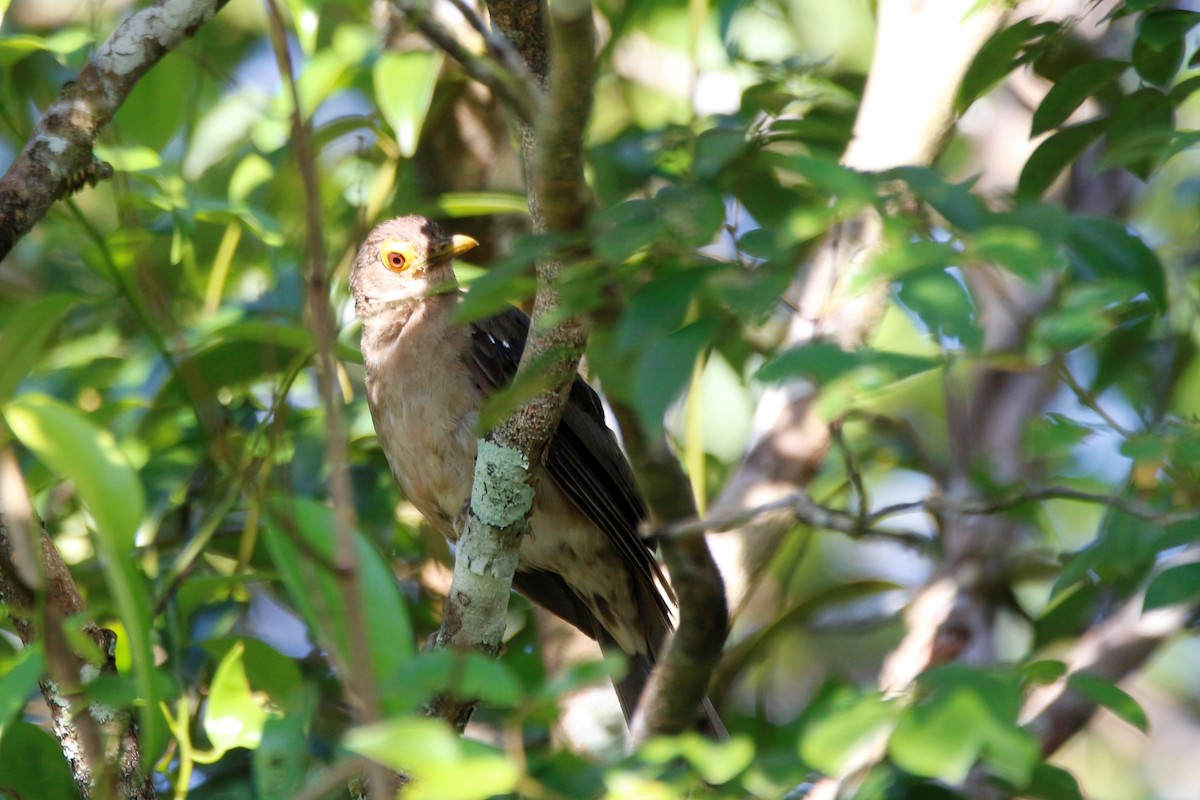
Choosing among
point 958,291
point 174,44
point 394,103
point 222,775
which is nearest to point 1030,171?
point 958,291

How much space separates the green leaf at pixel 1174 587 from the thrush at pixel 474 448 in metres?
2.11

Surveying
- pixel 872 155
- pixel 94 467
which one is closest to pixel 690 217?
pixel 94 467

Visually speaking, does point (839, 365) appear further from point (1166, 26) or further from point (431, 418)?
point (431, 418)

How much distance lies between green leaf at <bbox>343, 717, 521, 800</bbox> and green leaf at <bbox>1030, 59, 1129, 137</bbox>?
265 centimetres

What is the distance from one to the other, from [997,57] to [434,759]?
2761 mm

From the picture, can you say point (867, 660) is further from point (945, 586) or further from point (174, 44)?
point (174, 44)

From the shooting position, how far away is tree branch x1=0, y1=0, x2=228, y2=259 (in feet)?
10.6

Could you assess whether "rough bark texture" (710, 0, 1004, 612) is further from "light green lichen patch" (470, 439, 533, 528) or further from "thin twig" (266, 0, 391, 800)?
"thin twig" (266, 0, 391, 800)

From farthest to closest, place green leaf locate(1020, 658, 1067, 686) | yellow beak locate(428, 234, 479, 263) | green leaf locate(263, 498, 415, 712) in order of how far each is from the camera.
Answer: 1. yellow beak locate(428, 234, 479, 263)
2. green leaf locate(1020, 658, 1067, 686)
3. green leaf locate(263, 498, 415, 712)

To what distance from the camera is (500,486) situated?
11.3 ft

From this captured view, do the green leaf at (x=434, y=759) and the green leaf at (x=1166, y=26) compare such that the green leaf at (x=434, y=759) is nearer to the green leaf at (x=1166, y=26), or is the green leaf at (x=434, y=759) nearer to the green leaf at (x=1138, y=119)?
the green leaf at (x=1138, y=119)

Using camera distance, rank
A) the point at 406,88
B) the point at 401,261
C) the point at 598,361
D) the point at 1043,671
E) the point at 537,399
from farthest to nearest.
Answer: the point at 401,261, the point at 406,88, the point at 537,399, the point at 598,361, the point at 1043,671

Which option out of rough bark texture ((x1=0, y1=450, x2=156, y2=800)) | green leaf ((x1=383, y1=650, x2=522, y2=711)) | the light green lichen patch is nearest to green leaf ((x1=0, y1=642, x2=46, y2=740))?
rough bark texture ((x1=0, y1=450, x2=156, y2=800))

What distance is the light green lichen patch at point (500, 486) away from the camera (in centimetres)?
339
